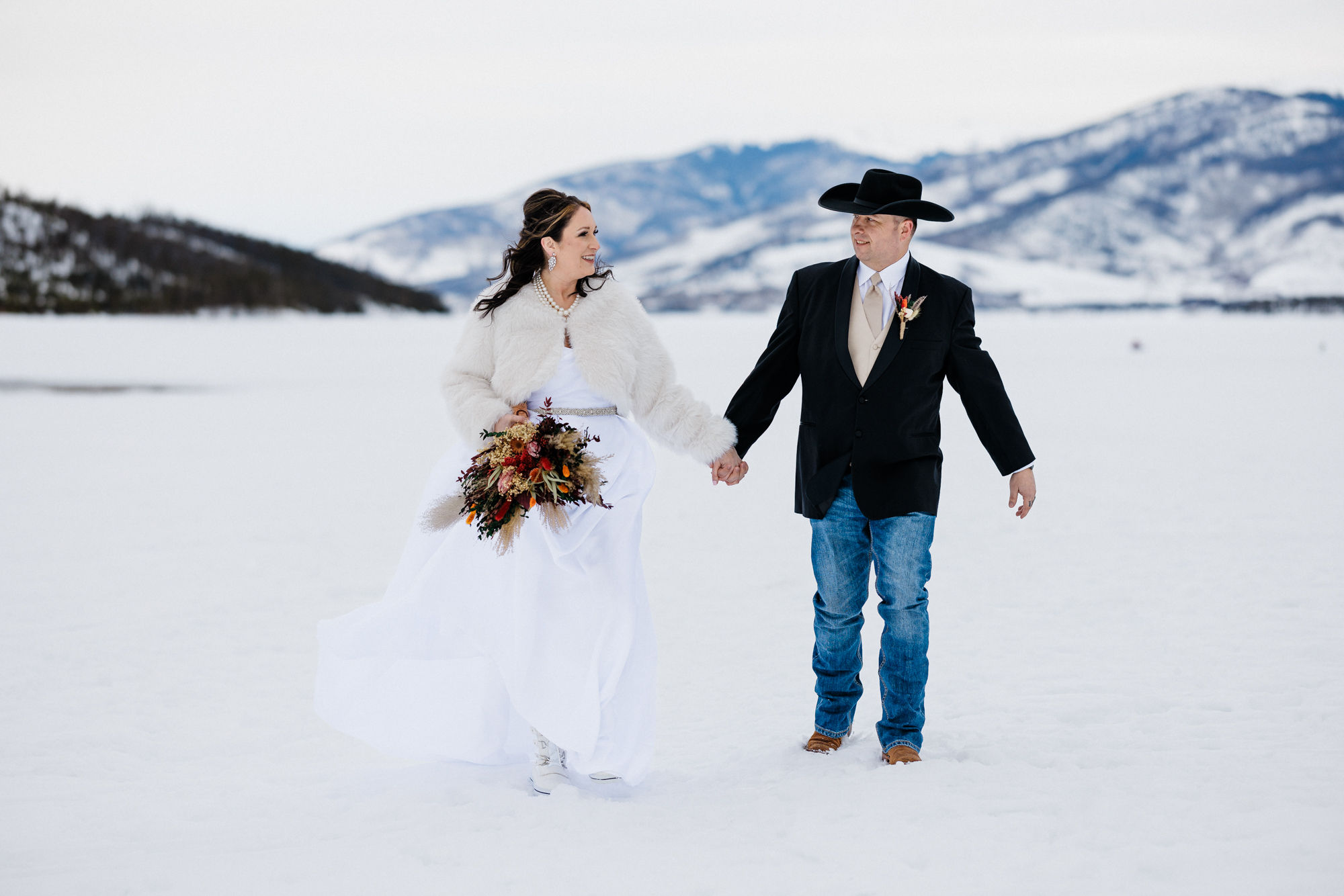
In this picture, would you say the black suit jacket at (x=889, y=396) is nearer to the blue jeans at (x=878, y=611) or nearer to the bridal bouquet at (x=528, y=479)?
the blue jeans at (x=878, y=611)

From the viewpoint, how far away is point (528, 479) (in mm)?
3734

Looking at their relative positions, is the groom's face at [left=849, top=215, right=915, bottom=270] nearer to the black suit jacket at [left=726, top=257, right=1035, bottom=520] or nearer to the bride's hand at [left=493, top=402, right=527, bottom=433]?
the black suit jacket at [left=726, top=257, right=1035, bottom=520]

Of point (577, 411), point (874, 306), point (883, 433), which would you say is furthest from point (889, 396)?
point (577, 411)

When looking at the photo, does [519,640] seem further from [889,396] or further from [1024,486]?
[1024,486]

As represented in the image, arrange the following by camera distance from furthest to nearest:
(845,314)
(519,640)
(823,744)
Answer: (823,744), (845,314), (519,640)

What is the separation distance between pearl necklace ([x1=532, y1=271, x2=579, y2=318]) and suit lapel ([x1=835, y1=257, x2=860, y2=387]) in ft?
3.17

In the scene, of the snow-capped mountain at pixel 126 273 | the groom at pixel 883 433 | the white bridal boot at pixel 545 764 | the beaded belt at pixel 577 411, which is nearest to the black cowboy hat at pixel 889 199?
the groom at pixel 883 433

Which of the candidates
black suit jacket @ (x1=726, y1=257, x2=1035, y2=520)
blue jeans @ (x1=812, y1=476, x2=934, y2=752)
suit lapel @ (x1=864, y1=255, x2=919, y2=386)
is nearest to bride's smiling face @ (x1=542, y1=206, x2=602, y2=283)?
black suit jacket @ (x1=726, y1=257, x2=1035, y2=520)

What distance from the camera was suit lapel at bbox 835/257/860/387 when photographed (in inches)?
161

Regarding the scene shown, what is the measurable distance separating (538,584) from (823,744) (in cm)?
128

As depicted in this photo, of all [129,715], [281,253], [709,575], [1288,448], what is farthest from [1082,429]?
[281,253]

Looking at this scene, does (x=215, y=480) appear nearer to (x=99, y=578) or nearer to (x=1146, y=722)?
(x=99, y=578)

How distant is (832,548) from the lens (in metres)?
4.18

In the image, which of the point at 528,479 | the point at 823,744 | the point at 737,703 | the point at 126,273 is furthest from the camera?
the point at 126,273
